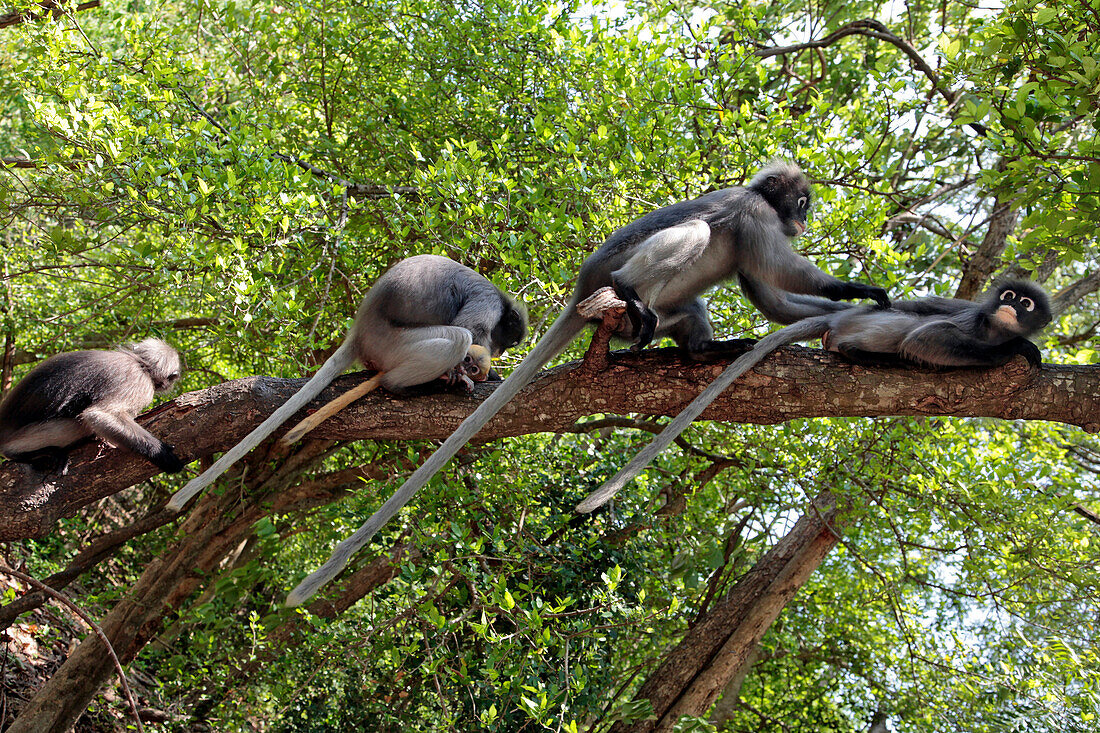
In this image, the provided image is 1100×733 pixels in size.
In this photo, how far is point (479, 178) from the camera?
4617mm

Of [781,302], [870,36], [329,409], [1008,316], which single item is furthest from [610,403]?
[870,36]

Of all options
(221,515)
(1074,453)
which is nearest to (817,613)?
(1074,453)

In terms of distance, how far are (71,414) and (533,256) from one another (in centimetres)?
258

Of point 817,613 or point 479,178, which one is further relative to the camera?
point 817,613

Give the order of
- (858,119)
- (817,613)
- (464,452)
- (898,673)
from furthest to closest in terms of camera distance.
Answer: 1. (817,613)
2. (898,673)
3. (464,452)
4. (858,119)

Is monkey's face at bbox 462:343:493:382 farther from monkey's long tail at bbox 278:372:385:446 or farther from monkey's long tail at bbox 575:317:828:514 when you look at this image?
monkey's long tail at bbox 575:317:828:514

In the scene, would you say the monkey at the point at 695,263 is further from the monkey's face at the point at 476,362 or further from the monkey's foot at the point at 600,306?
the monkey's face at the point at 476,362

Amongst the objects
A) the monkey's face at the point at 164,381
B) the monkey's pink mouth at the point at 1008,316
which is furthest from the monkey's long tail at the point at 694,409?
the monkey's face at the point at 164,381

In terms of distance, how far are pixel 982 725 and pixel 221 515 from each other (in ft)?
18.5

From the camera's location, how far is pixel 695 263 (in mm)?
3998

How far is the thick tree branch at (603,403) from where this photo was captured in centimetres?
358

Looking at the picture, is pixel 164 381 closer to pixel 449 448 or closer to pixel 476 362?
pixel 476 362

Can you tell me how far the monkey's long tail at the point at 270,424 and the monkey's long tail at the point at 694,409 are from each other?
1.49m

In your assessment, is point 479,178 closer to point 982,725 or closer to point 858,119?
point 858,119
